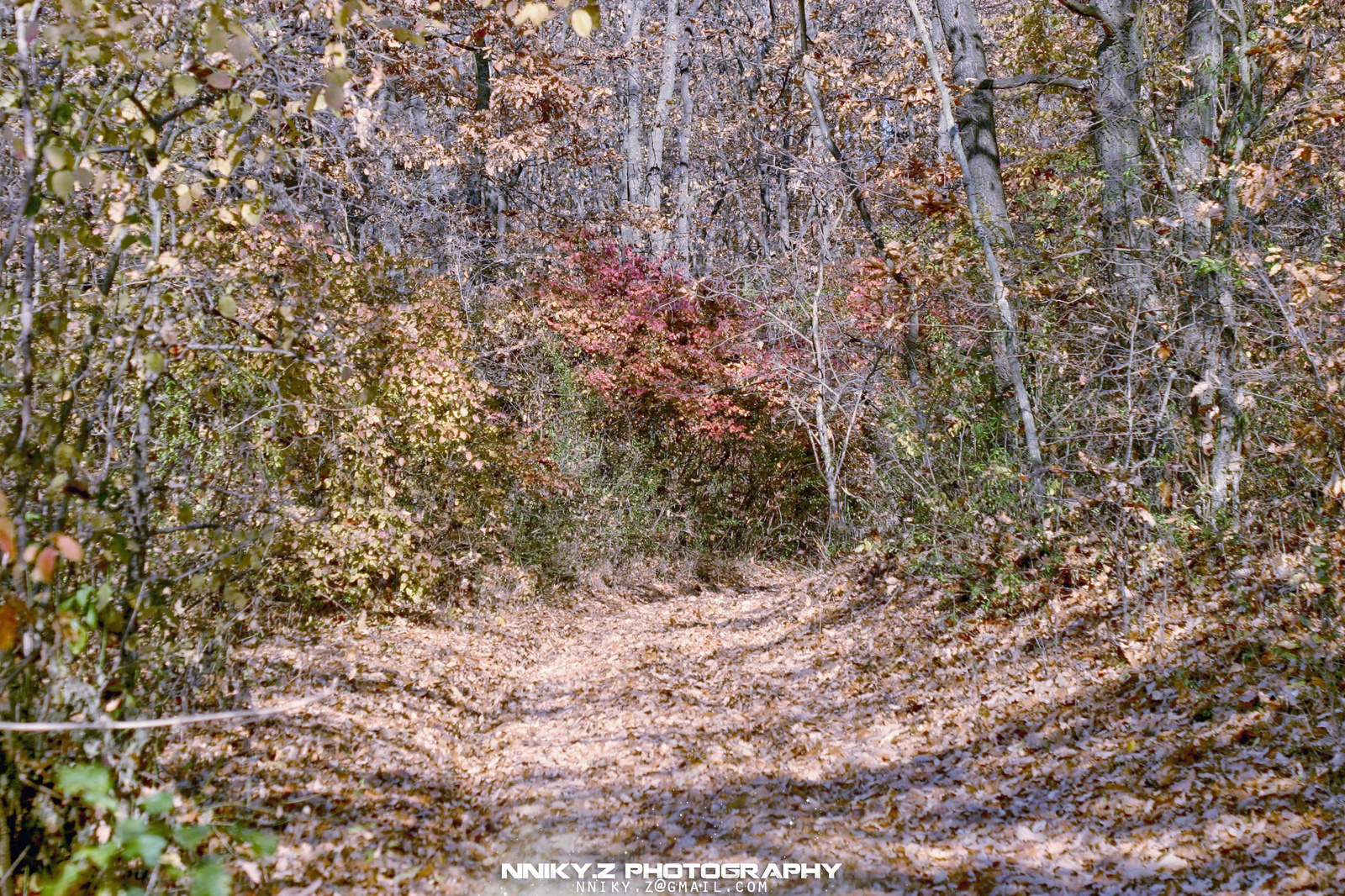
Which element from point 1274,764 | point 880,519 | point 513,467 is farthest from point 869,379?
point 1274,764

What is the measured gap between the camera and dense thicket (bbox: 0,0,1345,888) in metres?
3.19

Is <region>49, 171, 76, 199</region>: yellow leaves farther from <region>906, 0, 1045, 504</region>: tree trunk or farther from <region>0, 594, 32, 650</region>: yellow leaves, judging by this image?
<region>906, 0, 1045, 504</region>: tree trunk

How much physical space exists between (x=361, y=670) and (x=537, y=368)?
6.87 m

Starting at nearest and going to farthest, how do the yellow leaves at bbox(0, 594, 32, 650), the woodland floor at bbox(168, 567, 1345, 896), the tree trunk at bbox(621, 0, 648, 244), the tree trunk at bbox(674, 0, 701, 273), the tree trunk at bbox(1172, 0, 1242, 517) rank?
1. the yellow leaves at bbox(0, 594, 32, 650)
2. the woodland floor at bbox(168, 567, 1345, 896)
3. the tree trunk at bbox(1172, 0, 1242, 517)
4. the tree trunk at bbox(674, 0, 701, 273)
5. the tree trunk at bbox(621, 0, 648, 244)

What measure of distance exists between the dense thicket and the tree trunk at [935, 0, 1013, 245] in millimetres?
53

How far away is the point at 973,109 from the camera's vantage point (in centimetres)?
895

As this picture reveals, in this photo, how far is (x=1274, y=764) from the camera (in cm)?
442

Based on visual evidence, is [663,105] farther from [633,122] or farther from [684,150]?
[684,150]

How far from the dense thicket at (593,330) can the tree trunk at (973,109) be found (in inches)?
2.1

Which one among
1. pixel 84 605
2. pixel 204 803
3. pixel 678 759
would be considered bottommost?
pixel 678 759

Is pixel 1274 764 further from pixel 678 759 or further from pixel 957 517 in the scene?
pixel 957 517

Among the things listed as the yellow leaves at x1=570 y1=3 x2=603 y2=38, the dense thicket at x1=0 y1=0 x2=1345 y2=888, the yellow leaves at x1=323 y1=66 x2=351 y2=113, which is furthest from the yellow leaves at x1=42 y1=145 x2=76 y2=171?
the yellow leaves at x1=570 y1=3 x2=603 y2=38

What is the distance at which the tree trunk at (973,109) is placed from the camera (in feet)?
28.8

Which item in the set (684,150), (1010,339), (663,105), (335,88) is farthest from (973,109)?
(684,150)
